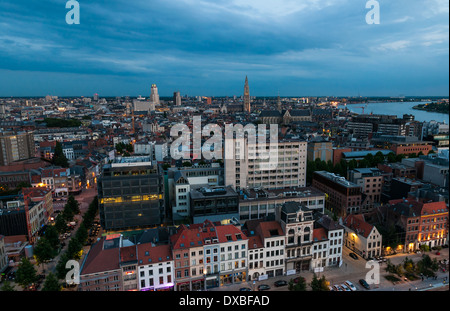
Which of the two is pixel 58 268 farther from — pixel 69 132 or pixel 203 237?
pixel 69 132

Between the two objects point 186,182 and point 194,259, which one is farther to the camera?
point 186,182

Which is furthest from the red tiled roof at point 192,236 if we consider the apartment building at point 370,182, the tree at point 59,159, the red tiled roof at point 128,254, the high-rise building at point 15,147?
the high-rise building at point 15,147

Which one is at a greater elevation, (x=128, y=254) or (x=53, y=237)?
(x=128, y=254)

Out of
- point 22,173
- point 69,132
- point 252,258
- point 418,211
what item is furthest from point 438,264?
point 69,132

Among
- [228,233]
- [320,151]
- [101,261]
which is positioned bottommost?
[101,261]

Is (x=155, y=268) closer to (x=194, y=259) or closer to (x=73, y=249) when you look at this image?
(x=194, y=259)

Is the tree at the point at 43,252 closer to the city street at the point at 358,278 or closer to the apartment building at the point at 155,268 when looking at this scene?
the apartment building at the point at 155,268

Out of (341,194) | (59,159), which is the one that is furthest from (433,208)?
(59,159)
